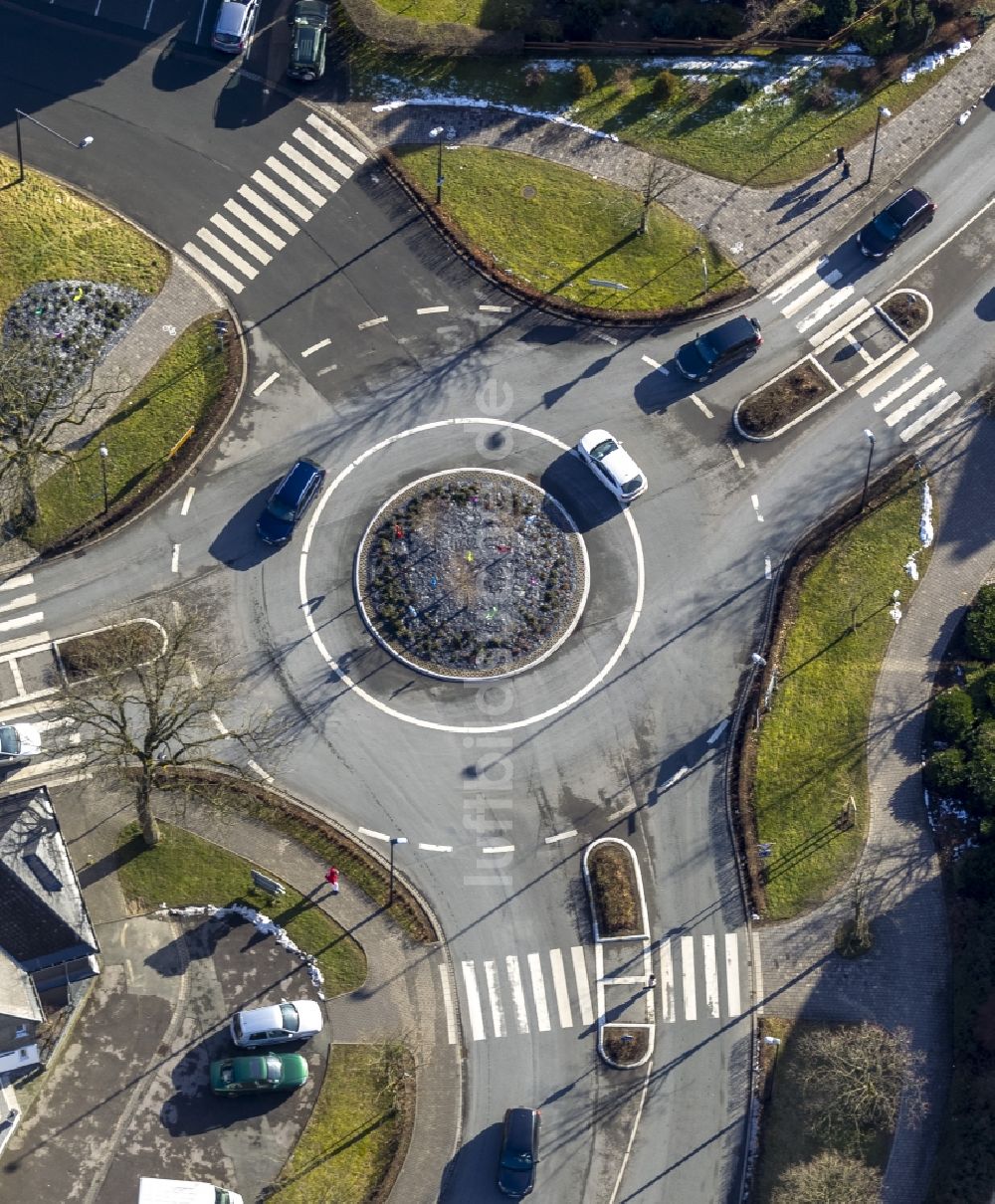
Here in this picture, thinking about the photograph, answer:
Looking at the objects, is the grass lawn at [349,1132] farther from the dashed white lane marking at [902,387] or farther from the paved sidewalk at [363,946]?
the dashed white lane marking at [902,387]

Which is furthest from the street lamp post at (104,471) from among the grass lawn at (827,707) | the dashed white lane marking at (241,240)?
the grass lawn at (827,707)

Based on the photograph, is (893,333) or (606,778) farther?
(893,333)

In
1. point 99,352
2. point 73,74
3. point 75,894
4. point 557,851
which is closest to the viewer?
point 75,894

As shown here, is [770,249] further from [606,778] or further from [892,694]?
[606,778]

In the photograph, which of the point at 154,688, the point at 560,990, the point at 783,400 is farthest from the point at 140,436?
the point at 560,990

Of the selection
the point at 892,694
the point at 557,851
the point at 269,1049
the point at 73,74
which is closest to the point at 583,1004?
the point at 557,851

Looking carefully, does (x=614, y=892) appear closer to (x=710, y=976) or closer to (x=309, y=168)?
(x=710, y=976)
